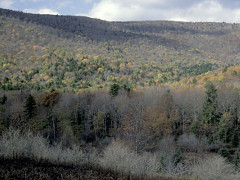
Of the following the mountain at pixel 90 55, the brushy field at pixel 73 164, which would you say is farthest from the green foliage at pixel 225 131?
the mountain at pixel 90 55

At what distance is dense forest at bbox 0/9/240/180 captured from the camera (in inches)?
595

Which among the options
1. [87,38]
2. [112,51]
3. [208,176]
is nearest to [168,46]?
[112,51]

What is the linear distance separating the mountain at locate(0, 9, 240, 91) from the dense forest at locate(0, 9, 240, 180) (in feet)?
2.04

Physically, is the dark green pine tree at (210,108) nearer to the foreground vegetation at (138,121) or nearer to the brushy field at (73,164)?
the foreground vegetation at (138,121)

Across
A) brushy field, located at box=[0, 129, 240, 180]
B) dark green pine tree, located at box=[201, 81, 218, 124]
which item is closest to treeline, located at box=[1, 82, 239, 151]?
dark green pine tree, located at box=[201, 81, 218, 124]

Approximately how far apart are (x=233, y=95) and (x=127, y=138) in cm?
2606

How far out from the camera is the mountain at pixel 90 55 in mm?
94688

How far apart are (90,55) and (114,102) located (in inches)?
3459

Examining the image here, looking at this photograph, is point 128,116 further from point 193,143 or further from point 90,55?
point 90,55

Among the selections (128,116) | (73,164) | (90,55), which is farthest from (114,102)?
(90,55)

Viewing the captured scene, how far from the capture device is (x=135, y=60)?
137375 millimetres

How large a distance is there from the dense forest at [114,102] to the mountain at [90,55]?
0.62 metres

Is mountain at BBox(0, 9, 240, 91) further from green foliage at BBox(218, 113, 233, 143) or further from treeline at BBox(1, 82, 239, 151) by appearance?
green foliage at BBox(218, 113, 233, 143)

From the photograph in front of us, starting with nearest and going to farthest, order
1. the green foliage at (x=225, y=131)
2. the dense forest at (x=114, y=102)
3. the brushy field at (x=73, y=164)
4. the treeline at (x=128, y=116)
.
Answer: the brushy field at (x=73, y=164) → the dense forest at (x=114, y=102) → the green foliage at (x=225, y=131) → the treeline at (x=128, y=116)
